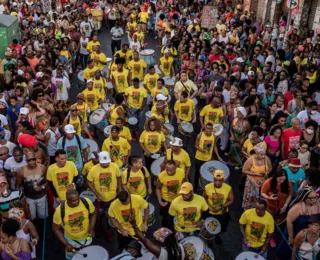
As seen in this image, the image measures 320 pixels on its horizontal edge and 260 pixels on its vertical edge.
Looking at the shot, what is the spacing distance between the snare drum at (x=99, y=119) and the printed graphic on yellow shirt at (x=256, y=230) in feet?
15.4

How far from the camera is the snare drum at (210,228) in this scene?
644cm

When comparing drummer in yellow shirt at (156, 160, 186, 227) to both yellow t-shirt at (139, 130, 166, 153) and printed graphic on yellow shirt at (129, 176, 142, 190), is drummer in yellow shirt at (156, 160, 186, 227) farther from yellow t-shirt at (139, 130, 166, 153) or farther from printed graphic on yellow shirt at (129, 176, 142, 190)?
yellow t-shirt at (139, 130, 166, 153)

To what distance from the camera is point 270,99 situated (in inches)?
394

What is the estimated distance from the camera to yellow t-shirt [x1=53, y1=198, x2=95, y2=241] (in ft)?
18.9

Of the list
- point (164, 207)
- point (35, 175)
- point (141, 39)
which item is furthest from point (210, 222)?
point (141, 39)

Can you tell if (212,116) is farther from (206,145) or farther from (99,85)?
(99,85)

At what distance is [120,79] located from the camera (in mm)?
11188

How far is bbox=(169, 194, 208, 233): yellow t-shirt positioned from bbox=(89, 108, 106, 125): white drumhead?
4.16 metres

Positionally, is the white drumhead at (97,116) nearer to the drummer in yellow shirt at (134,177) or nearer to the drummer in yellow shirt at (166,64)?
the drummer in yellow shirt at (134,177)

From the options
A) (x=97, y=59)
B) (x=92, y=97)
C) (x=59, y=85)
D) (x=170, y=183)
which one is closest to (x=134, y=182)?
(x=170, y=183)

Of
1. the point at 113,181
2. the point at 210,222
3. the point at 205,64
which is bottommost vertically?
the point at 210,222

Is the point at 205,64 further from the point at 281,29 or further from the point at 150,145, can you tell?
the point at 281,29

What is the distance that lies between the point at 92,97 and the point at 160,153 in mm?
2866

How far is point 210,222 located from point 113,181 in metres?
1.70
